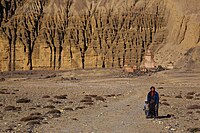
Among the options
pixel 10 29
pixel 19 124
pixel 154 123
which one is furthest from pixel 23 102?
pixel 10 29

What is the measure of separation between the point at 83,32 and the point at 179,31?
36816 millimetres

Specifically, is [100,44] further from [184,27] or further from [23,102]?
[23,102]

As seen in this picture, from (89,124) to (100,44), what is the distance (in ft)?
375

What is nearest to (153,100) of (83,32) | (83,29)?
(83,32)

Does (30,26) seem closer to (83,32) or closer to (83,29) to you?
(83,29)

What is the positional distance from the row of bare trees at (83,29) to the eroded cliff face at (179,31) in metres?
8.87

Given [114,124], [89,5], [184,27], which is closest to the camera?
[114,124]

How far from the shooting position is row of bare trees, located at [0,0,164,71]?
418ft

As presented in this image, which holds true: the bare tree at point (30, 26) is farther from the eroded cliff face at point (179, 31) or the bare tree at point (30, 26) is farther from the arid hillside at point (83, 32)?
the eroded cliff face at point (179, 31)

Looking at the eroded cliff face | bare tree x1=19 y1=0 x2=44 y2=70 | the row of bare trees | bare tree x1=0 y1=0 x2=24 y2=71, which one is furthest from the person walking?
bare tree x1=0 y1=0 x2=24 y2=71

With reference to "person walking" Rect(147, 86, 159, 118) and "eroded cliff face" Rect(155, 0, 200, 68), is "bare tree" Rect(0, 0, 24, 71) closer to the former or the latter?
"eroded cliff face" Rect(155, 0, 200, 68)

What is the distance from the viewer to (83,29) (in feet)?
439

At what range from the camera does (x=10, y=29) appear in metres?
136

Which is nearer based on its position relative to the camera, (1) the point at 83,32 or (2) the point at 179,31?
(2) the point at 179,31
